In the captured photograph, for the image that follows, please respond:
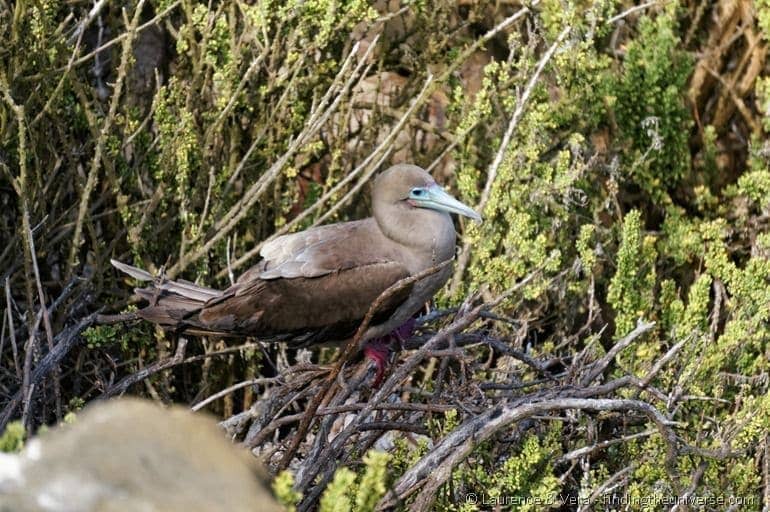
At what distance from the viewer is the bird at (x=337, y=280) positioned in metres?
4.14

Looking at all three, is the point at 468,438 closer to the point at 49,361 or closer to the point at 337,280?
the point at 337,280

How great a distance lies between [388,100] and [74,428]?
414 cm

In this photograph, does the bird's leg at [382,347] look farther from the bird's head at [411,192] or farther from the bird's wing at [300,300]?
the bird's head at [411,192]

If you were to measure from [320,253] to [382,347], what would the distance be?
39 cm

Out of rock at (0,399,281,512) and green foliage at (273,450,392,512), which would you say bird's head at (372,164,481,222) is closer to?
green foliage at (273,450,392,512)

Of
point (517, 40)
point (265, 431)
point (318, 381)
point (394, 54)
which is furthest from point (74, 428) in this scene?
point (394, 54)

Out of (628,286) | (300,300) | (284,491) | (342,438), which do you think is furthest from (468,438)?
(628,286)

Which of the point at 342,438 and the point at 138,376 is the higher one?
the point at 342,438

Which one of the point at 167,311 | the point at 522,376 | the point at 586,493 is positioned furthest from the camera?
the point at 522,376

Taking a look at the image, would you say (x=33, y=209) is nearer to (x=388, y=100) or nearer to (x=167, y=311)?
(x=167, y=311)

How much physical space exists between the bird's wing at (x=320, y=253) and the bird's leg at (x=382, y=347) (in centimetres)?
27

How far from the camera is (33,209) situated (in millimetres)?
4520

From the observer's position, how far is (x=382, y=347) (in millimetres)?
4199

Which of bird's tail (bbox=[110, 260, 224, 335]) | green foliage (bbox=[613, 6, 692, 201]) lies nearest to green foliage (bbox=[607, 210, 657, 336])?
green foliage (bbox=[613, 6, 692, 201])
